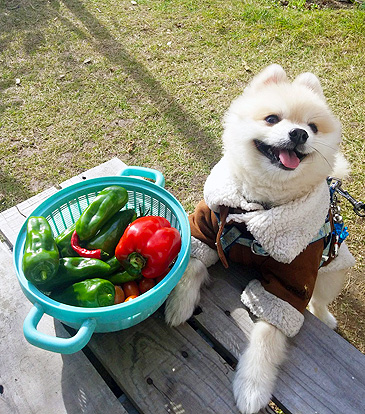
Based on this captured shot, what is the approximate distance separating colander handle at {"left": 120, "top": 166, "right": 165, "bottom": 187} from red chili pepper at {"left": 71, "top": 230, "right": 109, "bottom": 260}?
40cm

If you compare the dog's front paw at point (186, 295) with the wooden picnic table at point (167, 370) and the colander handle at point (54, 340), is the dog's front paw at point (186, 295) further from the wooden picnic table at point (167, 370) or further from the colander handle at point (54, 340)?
the colander handle at point (54, 340)

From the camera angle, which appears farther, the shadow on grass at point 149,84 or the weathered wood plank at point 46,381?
the shadow on grass at point 149,84

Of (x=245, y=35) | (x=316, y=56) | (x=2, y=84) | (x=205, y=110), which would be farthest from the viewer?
(x=245, y=35)

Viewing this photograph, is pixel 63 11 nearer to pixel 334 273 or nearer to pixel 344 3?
pixel 344 3

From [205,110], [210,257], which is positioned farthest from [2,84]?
[210,257]

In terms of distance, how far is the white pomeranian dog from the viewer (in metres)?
1.36

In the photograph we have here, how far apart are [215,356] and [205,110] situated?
243 cm

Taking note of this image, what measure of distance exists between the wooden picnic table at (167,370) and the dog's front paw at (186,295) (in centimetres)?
5

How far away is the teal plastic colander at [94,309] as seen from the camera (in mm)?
1098

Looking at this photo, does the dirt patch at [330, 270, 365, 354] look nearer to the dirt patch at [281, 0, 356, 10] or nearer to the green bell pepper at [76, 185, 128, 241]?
the green bell pepper at [76, 185, 128, 241]

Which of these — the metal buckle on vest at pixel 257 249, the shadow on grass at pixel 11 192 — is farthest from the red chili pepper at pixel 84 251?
the shadow on grass at pixel 11 192

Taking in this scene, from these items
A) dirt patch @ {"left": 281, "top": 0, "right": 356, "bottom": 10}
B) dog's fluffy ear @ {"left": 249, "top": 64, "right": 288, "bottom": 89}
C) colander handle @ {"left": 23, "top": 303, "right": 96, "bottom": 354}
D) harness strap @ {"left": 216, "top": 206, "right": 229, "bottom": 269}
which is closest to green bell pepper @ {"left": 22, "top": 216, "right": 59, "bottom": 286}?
colander handle @ {"left": 23, "top": 303, "right": 96, "bottom": 354}

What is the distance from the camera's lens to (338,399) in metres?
1.32

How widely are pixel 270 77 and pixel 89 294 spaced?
45.1 inches
